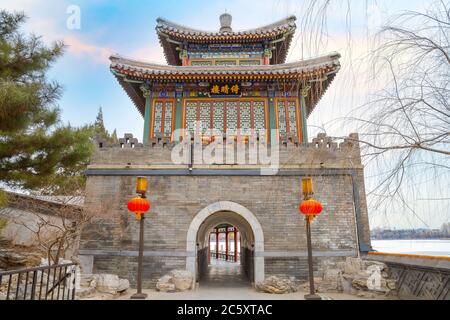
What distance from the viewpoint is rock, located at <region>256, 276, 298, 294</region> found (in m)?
6.95

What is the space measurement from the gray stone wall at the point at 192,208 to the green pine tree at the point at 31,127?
1.97 m

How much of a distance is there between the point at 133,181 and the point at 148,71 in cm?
338

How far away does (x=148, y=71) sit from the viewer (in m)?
9.08

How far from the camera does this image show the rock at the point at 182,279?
23.5 ft

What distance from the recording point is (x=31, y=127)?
18.5 feet

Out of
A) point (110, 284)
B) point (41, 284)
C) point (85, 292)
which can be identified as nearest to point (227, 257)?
point (110, 284)

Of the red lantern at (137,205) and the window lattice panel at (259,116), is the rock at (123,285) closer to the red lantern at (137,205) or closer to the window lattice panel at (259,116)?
the red lantern at (137,205)

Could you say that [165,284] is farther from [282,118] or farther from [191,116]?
[282,118]

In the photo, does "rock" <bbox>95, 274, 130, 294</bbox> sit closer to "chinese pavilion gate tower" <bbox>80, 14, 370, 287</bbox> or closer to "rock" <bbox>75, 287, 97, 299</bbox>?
"rock" <bbox>75, 287, 97, 299</bbox>

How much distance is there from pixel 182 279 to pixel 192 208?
1.71m

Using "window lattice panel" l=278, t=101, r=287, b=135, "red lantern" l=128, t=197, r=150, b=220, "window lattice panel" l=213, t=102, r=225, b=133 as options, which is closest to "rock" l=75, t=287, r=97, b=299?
"red lantern" l=128, t=197, r=150, b=220

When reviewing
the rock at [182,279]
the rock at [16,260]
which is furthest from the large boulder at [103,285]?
the rock at [16,260]

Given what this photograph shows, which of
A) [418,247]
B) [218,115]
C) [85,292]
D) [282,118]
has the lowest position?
[85,292]
